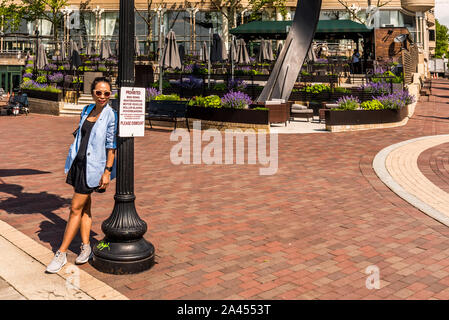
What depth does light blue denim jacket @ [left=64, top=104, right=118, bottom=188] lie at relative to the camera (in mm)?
4911

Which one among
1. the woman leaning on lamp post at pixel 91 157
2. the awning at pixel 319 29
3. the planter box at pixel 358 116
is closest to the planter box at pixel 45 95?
the planter box at pixel 358 116

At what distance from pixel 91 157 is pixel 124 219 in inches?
29.0

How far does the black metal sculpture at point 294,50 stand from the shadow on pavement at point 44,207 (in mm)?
12023

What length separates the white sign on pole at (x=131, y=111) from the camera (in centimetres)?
489

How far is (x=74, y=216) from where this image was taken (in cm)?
509

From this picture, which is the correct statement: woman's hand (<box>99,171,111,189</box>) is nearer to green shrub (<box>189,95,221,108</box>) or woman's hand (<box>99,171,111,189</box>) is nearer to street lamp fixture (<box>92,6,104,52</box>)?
green shrub (<box>189,95,221,108</box>)

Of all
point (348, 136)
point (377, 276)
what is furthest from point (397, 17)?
point (377, 276)

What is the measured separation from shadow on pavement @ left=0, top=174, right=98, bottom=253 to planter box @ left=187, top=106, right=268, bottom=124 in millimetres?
8914

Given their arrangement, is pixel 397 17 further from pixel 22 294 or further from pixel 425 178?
pixel 22 294

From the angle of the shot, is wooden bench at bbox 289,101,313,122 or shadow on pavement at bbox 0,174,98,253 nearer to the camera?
shadow on pavement at bbox 0,174,98,253

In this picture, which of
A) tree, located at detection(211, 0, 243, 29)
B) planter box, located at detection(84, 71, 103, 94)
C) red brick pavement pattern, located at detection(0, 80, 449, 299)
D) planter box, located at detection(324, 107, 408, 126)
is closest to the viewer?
red brick pavement pattern, located at detection(0, 80, 449, 299)

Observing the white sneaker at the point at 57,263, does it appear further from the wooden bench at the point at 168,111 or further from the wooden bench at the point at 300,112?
the wooden bench at the point at 300,112

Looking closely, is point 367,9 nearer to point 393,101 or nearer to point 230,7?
point 230,7

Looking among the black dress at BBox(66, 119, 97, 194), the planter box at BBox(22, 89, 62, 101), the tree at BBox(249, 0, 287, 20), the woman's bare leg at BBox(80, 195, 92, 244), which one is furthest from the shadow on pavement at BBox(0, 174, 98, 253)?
the tree at BBox(249, 0, 287, 20)
